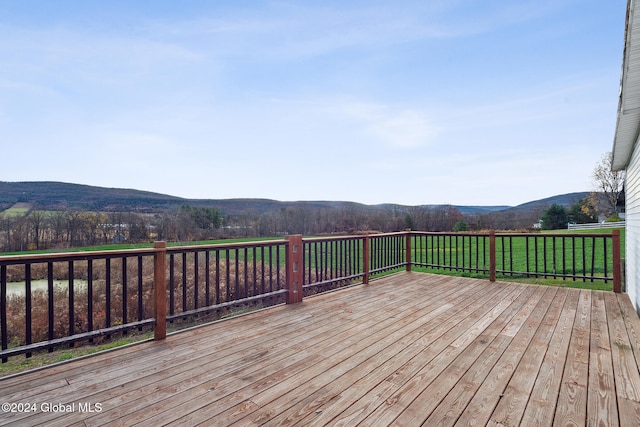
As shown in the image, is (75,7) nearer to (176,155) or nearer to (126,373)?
(126,373)

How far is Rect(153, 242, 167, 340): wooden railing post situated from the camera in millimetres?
2553

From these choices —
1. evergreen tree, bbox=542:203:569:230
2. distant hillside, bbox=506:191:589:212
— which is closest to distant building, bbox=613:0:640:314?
distant hillside, bbox=506:191:589:212

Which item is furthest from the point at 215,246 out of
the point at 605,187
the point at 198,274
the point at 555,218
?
the point at 555,218

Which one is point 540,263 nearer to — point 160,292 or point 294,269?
point 294,269

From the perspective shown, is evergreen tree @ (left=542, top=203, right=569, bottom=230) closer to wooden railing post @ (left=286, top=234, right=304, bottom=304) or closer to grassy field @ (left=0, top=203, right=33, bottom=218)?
wooden railing post @ (left=286, top=234, right=304, bottom=304)

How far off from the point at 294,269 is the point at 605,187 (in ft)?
98.9

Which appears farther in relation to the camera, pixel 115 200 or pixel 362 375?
pixel 115 200

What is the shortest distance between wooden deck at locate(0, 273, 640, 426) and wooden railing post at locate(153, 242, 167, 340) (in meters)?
0.13

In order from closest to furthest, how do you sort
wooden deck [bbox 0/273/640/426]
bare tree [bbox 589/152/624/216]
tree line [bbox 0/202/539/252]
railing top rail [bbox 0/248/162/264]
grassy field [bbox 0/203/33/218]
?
wooden deck [bbox 0/273/640/426]
railing top rail [bbox 0/248/162/264]
tree line [bbox 0/202/539/252]
grassy field [bbox 0/203/33/218]
bare tree [bbox 589/152/624/216]

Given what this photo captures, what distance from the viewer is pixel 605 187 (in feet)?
76.4

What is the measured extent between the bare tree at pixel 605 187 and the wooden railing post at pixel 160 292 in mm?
30284

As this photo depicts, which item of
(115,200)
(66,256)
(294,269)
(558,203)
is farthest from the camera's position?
(558,203)

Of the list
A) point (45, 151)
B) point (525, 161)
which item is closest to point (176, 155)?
point (45, 151)

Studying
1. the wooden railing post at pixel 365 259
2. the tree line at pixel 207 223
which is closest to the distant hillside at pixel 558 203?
the tree line at pixel 207 223
